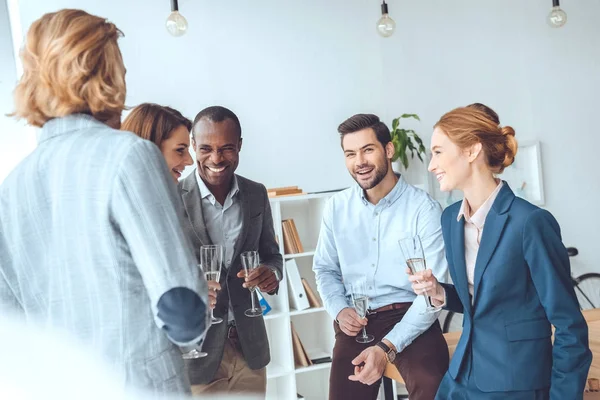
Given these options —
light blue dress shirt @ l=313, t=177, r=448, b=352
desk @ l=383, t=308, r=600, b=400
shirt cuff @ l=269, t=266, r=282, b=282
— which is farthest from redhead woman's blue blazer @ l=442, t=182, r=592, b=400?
light blue dress shirt @ l=313, t=177, r=448, b=352

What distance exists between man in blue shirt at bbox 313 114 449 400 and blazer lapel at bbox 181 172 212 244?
872mm

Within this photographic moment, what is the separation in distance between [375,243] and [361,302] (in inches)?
23.9

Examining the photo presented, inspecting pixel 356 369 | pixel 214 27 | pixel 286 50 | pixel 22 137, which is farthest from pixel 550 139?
pixel 22 137

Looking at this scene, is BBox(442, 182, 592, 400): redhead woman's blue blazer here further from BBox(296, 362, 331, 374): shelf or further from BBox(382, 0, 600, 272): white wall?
BBox(382, 0, 600, 272): white wall

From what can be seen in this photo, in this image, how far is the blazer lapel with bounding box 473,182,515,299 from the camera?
2.19m

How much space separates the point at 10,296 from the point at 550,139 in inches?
228

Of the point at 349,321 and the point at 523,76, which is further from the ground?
the point at 523,76

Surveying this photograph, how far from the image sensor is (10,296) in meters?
1.52

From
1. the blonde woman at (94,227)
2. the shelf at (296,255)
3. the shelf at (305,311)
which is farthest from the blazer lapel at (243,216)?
the shelf at (305,311)

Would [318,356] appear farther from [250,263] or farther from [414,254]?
[414,254]

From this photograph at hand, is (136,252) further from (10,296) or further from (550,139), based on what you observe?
(550,139)

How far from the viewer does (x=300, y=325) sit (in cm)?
521

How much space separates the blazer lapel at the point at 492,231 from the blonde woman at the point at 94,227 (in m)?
1.11

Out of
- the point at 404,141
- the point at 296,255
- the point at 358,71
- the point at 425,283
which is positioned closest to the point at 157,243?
the point at 425,283
